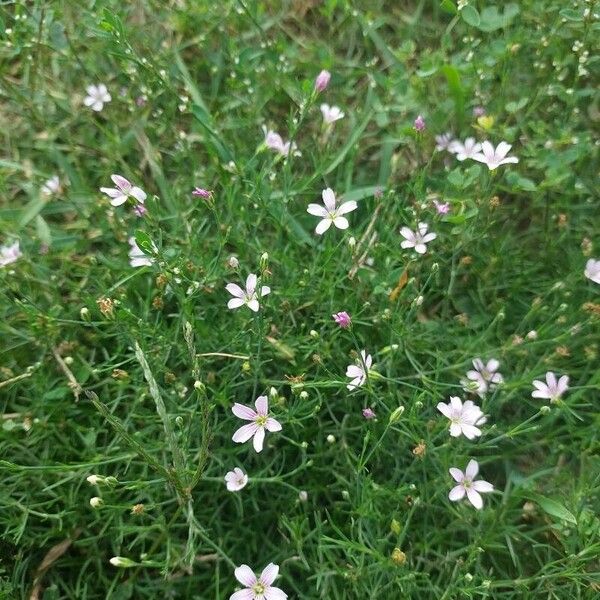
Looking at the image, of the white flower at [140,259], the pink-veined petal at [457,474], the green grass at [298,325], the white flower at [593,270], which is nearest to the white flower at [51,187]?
the green grass at [298,325]

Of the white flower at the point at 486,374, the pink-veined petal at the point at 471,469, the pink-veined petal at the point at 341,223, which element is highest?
the pink-veined petal at the point at 341,223

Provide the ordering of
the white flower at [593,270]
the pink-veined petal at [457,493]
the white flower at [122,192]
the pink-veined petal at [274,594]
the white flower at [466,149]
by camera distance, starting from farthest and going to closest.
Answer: the white flower at [466,149]
the white flower at [593,270]
the white flower at [122,192]
the pink-veined petal at [457,493]
the pink-veined petal at [274,594]

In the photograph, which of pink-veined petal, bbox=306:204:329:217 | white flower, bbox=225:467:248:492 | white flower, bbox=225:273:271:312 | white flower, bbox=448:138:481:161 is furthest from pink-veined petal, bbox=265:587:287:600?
white flower, bbox=448:138:481:161

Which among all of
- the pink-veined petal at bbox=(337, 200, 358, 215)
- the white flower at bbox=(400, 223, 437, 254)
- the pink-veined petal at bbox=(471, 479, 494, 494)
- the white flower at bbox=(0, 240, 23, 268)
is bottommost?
the pink-veined petal at bbox=(471, 479, 494, 494)

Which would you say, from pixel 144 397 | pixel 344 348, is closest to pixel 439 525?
pixel 344 348

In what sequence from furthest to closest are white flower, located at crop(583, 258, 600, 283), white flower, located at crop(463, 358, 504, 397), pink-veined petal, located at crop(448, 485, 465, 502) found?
1. white flower, located at crop(583, 258, 600, 283)
2. white flower, located at crop(463, 358, 504, 397)
3. pink-veined petal, located at crop(448, 485, 465, 502)

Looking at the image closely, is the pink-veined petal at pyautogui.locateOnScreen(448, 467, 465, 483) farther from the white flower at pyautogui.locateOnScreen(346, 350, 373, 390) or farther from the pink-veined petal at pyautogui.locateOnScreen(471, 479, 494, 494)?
the white flower at pyautogui.locateOnScreen(346, 350, 373, 390)

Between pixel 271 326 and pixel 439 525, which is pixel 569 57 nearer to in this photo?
pixel 271 326

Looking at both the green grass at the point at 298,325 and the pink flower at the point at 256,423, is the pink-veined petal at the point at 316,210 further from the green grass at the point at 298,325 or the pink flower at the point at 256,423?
the pink flower at the point at 256,423
